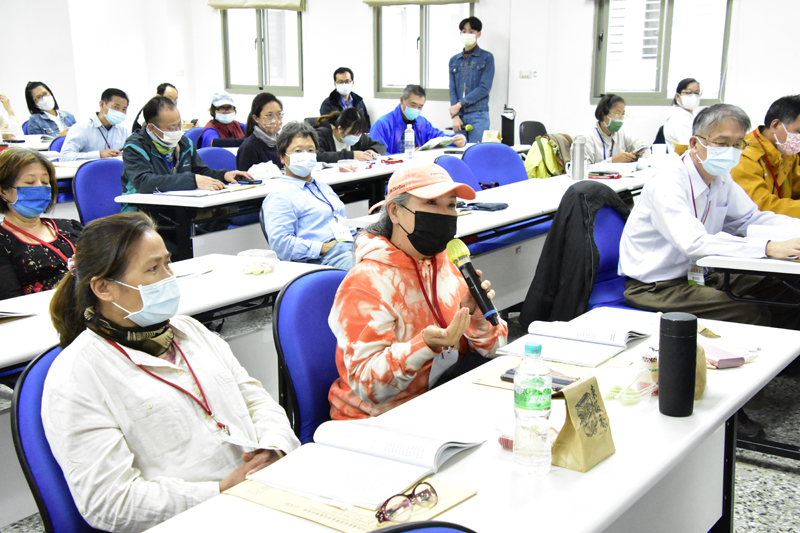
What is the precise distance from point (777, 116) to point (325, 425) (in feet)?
10.6

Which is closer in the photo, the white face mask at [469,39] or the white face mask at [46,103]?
the white face mask at [46,103]

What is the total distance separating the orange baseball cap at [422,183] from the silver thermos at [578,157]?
2979mm

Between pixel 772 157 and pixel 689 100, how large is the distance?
382cm

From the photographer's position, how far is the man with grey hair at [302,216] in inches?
136

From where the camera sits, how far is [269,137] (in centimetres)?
504

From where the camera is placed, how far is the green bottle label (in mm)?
1217

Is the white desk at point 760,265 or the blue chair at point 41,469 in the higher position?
the white desk at point 760,265

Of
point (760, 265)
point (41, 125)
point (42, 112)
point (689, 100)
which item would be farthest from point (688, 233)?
point (42, 112)

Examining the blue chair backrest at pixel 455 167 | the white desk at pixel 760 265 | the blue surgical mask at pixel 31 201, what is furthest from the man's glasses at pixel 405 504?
the blue chair backrest at pixel 455 167

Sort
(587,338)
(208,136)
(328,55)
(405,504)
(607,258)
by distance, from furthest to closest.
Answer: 1. (328,55)
2. (208,136)
3. (607,258)
4. (587,338)
5. (405,504)

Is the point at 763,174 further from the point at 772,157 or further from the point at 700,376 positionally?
the point at 700,376

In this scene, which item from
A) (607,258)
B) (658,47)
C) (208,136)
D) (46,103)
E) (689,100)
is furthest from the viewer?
(46,103)

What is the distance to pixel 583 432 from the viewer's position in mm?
1224

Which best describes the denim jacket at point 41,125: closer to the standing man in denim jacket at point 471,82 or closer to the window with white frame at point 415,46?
the window with white frame at point 415,46
